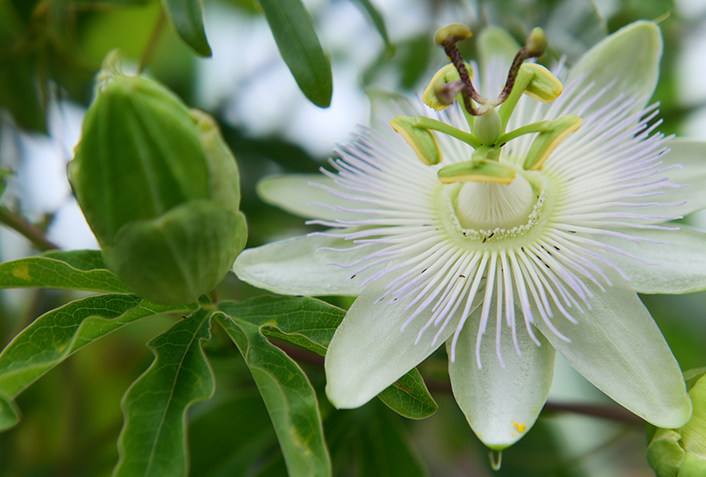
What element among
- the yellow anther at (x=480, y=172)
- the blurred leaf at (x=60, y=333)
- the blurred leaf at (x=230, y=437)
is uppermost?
the yellow anther at (x=480, y=172)

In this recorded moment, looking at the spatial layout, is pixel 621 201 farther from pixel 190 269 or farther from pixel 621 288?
pixel 190 269

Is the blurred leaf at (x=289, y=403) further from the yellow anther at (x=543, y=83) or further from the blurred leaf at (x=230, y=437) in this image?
the yellow anther at (x=543, y=83)

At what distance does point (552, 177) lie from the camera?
52.6 inches

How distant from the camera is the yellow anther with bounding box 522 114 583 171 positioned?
111 cm

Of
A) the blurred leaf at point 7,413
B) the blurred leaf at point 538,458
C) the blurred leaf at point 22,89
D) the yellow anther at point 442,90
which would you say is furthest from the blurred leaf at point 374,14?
the blurred leaf at point 538,458

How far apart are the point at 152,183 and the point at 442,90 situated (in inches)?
20.3

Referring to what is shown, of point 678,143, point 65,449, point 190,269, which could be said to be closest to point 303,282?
point 190,269

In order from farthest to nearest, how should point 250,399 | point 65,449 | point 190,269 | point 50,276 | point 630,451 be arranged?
point 630,451, point 65,449, point 250,399, point 50,276, point 190,269

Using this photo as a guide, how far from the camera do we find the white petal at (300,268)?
1179 mm

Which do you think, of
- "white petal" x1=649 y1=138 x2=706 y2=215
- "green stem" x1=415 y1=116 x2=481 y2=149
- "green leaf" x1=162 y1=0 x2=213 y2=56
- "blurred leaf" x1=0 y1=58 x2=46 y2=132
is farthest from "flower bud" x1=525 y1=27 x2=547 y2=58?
"blurred leaf" x1=0 y1=58 x2=46 y2=132

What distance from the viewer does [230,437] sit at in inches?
57.9

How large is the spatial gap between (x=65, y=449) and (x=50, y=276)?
4.14 feet

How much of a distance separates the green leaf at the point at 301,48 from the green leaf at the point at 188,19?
0.42 feet

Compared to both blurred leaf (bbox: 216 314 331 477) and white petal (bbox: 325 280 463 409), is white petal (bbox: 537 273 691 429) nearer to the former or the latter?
white petal (bbox: 325 280 463 409)
